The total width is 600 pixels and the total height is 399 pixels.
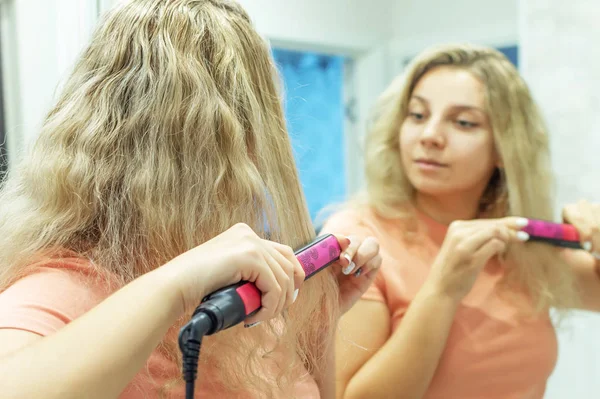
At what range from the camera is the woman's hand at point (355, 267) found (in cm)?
59

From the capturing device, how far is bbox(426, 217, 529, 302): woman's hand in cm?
73

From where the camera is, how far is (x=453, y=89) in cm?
79

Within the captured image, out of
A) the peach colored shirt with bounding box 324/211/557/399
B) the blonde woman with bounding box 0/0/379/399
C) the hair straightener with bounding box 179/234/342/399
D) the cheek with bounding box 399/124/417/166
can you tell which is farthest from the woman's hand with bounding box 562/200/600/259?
the hair straightener with bounding box 179/234/342/399

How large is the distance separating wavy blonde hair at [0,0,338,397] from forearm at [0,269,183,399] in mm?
110

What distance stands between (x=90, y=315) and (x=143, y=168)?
0.47 ft

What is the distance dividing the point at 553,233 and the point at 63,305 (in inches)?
23.0

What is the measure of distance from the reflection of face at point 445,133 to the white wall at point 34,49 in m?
0.40

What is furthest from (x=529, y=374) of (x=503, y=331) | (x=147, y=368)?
(x=147, y=368)

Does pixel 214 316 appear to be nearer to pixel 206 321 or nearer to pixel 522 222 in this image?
pixel 206 321

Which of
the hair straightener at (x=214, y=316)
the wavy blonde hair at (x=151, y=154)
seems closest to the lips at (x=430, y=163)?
the wavy blonde hair at (x=151, y=154)

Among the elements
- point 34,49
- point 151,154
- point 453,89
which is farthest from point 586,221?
point 34,49

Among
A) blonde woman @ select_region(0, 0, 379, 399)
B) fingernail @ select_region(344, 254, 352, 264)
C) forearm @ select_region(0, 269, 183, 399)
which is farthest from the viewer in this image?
fingernail @ select_region(344, 254, 352, 264)

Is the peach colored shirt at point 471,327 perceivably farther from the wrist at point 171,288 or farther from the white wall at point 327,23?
the wrist at point 171,288

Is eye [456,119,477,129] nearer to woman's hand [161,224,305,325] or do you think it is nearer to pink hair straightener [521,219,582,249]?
pink hair straightener [521,219,582,249]
